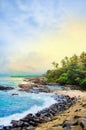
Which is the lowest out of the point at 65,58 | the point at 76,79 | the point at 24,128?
the point at 24,128

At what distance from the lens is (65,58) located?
266 feet

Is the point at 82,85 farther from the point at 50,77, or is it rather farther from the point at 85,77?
the point at 50,77

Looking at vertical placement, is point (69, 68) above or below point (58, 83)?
above

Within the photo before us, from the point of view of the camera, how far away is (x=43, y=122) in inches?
619

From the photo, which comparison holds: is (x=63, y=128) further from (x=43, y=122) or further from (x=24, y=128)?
(x=43, y=122)

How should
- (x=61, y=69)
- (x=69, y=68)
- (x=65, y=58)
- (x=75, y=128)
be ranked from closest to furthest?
(x=75, y=128)
(x=69, y=68)
(x=61, y=69)
(x=65, y=58)

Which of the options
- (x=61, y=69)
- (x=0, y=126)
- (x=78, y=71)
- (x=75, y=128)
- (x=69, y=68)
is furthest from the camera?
(x=61, y=69)

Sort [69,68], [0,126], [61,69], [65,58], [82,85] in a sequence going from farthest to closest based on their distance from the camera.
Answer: [65,58] < [61,69] < [69,68] < [82,85] < [0,126]

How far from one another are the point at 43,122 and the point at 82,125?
194 inches

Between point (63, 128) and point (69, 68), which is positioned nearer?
point (63, 128)

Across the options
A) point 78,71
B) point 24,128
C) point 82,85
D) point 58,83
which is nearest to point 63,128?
point 24,128

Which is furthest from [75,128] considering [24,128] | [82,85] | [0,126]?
Result: [82,85]

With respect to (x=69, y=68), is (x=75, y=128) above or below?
below

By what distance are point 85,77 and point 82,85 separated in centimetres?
376
